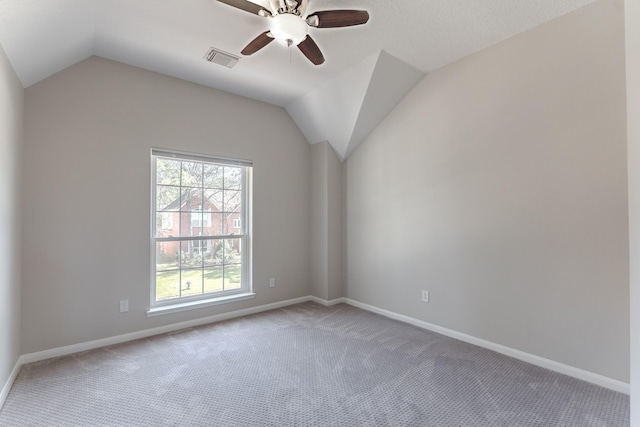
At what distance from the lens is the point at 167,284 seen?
11.2ft

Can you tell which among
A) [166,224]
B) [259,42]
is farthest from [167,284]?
[259,42]

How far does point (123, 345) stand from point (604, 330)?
400 cm

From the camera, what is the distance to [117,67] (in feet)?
9.95

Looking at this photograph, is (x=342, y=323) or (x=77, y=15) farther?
(x=342, y=323)

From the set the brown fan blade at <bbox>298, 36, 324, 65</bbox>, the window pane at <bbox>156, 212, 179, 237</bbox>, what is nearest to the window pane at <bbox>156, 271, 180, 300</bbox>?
the window pane at <bbox>156, 212, 179, 237</bbox>

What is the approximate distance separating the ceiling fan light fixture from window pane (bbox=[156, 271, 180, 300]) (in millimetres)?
2718

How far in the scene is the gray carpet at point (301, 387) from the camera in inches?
74.6

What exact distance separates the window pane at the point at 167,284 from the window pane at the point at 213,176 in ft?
3.55

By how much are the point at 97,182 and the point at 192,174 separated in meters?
0.92

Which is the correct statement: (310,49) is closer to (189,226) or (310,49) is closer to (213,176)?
(213,176)

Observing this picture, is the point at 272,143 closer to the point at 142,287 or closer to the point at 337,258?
the point at 337,258

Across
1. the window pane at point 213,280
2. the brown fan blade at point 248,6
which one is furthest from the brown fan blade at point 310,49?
the window pane at point 213,280

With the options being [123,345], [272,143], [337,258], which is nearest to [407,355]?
[337,258]

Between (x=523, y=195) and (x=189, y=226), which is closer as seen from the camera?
(x=523, y=195)
